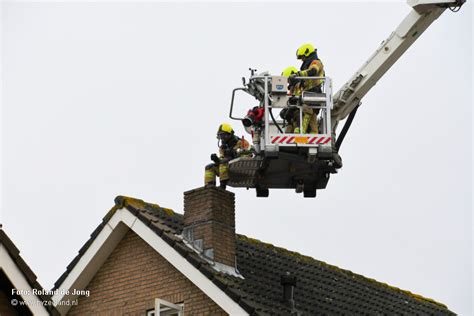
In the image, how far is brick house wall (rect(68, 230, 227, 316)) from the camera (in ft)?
72.2

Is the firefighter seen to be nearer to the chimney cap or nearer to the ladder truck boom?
the ladder truck boom

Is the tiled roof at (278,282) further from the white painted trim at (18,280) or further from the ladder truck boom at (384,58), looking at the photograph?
the white painted trim at (18,280)

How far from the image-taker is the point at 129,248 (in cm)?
2316

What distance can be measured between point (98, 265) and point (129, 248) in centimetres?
71

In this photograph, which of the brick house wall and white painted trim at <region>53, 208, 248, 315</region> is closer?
the brick house wall

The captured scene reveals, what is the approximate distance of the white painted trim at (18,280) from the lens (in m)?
17.8

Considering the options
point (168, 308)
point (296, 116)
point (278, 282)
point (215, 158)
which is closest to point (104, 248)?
point (168, 308)

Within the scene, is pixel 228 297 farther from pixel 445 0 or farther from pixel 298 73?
pixel 445 0

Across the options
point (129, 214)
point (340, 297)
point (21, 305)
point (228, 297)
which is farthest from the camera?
point (340, 297)

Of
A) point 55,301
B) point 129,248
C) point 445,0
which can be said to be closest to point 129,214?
point 129,248

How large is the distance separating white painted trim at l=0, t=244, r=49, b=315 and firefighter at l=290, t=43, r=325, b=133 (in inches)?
287

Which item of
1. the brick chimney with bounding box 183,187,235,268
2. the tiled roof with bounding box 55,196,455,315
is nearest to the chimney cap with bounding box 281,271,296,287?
the tiled roof with bounding box 55,196,455,315

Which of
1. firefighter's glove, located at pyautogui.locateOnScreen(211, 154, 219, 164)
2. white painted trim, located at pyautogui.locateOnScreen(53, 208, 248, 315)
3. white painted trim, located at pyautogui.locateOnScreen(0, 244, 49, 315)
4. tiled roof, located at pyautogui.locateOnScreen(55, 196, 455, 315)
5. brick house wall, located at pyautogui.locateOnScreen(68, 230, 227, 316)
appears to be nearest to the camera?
white painted trim, located at pyautogui.locateOnScreen(0, 244, 49, 315)

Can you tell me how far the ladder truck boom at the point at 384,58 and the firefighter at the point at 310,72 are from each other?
31.3 inches
